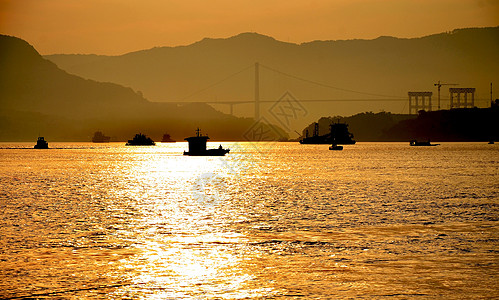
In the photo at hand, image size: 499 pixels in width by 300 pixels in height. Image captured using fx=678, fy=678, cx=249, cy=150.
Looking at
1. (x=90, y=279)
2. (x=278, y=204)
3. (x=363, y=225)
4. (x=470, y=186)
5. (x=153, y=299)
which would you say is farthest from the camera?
(x=470, y=186)

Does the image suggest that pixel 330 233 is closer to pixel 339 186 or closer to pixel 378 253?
pixel 378 253

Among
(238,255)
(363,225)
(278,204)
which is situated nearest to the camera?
(238,255)

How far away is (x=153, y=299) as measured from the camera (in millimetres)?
17312

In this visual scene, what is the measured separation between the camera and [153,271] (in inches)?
824

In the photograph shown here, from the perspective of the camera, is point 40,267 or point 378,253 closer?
point 40,267

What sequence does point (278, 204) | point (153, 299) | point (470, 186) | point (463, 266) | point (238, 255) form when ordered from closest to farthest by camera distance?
point (153, 299), point (463, 266), point (238, 255), point (278, 204), point (470, 186)

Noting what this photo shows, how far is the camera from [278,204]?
45562 mm

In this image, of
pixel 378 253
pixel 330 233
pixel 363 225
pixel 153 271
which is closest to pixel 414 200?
pixel 363 225

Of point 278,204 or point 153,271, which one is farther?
point 278,204

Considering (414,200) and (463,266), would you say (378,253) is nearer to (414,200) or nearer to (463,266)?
(463,266)

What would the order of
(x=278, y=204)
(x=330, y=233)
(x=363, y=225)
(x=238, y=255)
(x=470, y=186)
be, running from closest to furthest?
(x=238, y=255) < (x=330, y=233) < (x=363, y=225) < (x=278, y=204) < (x=470, y=186)

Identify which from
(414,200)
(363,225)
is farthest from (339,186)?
(363,225)

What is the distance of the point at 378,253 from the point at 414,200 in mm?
24941

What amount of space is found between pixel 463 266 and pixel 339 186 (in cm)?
4329
